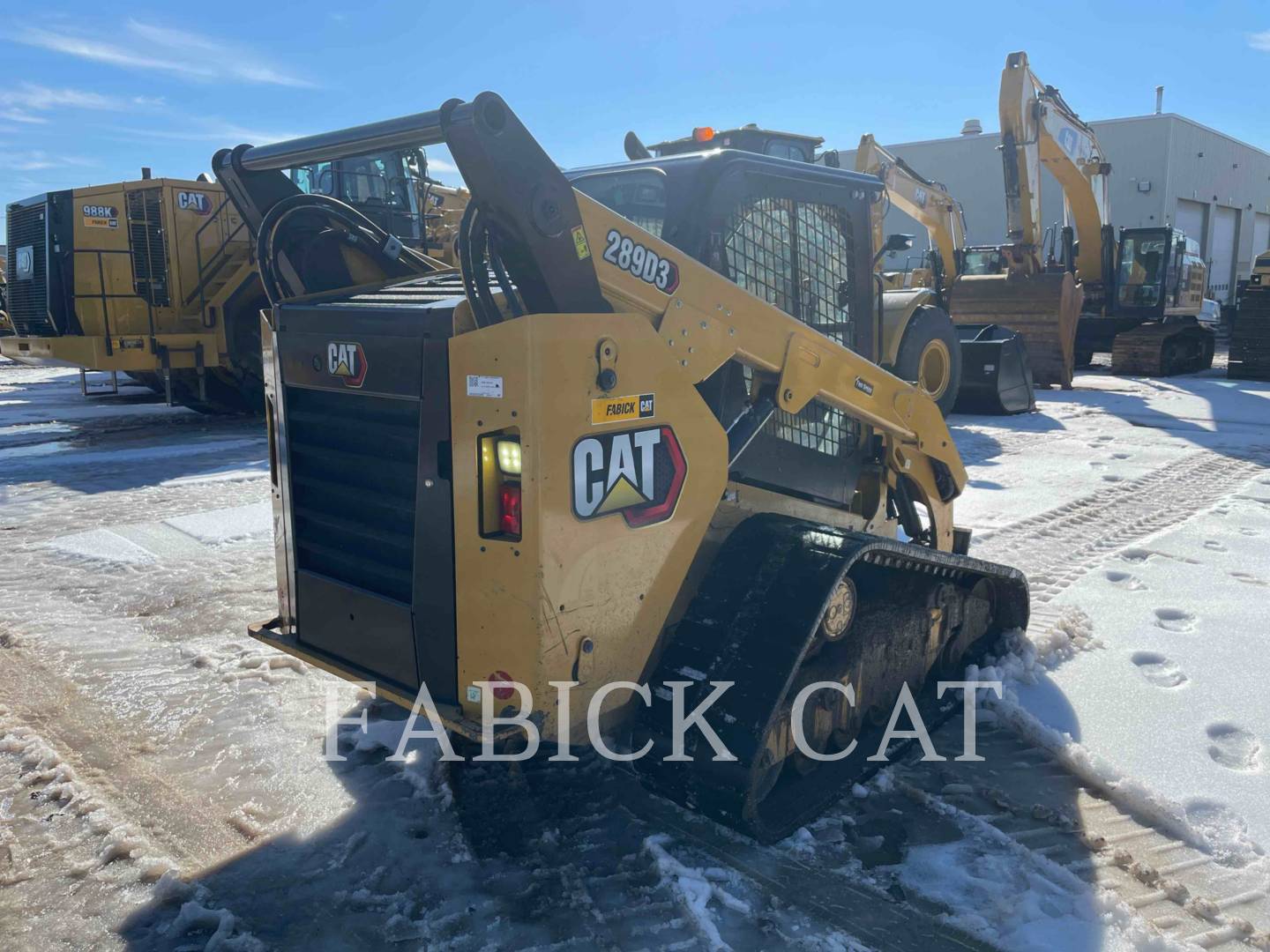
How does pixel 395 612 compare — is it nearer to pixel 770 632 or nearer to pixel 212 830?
pixel 212 830

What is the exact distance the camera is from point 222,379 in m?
12.4

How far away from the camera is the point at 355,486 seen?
302 centimetres

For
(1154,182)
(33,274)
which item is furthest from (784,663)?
(1154,182)

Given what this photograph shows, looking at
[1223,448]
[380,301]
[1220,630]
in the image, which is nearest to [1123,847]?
[1220,630]

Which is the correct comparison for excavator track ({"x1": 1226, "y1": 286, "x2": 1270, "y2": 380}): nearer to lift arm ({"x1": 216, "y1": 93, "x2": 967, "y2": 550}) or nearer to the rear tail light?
lift arm ({"x1": 216, "y1": 93, "x2": 967, "y2": 550})

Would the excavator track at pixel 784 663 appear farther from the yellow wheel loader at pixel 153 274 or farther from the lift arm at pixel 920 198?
the lift arm at pixel 920 198

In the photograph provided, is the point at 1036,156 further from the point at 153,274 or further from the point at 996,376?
the point at 153,274

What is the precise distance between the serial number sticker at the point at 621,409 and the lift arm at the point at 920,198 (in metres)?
11.2

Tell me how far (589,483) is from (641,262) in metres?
0.65

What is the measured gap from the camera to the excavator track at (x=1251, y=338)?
17.3 meters

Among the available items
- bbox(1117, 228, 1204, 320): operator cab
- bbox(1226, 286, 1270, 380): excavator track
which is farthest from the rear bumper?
bbox(1117, 228, 1204, 320): operator cab

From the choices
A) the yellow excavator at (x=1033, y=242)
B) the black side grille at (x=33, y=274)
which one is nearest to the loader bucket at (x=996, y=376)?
the yellow excavator at (x=1033, y=242)

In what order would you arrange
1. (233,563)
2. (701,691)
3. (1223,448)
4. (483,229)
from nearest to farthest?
(483,229) → (701,691) → (233,563) → (1223,448)

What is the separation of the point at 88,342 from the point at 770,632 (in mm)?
10925
